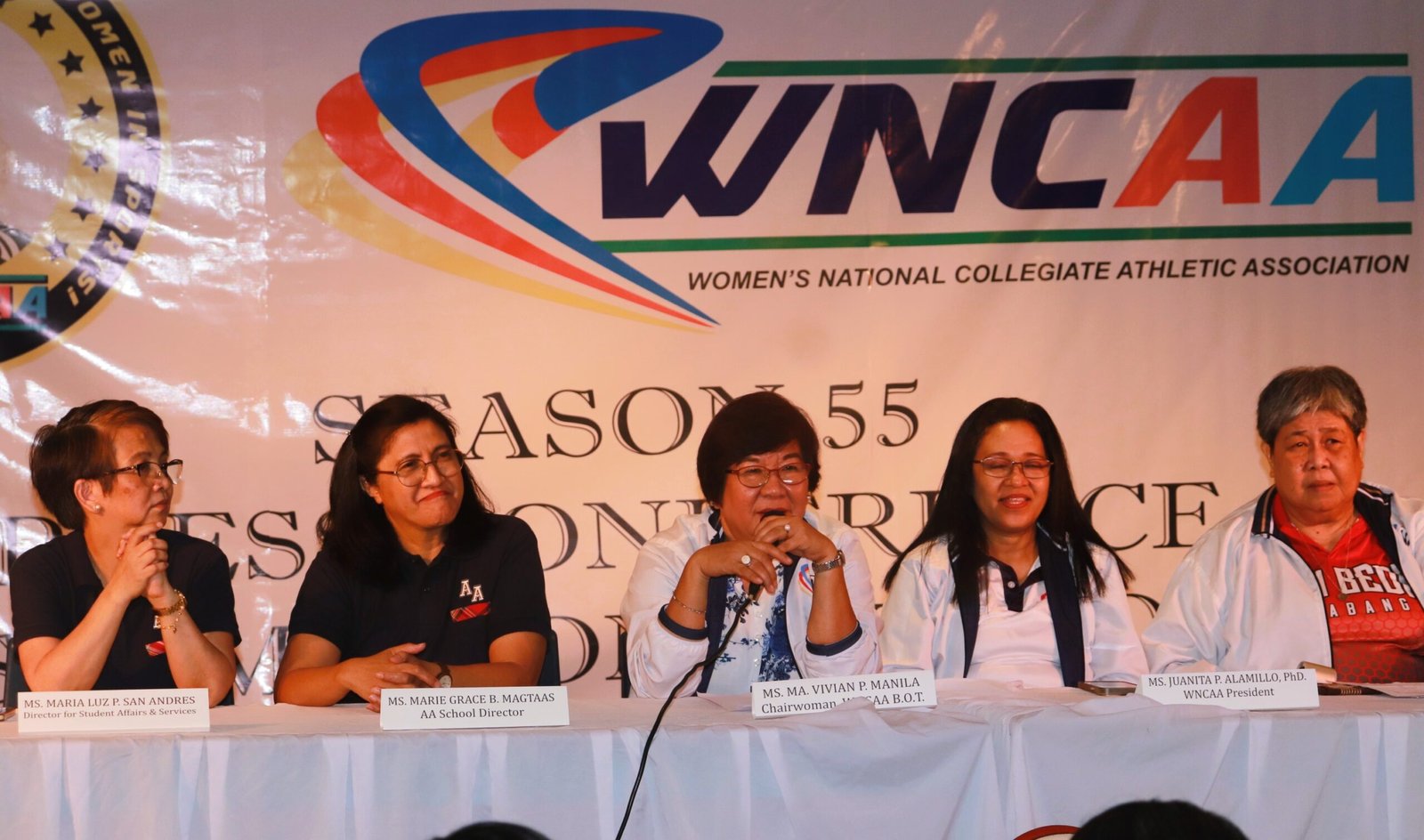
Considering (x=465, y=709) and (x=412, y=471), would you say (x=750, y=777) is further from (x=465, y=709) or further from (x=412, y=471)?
(x=412, y=471)

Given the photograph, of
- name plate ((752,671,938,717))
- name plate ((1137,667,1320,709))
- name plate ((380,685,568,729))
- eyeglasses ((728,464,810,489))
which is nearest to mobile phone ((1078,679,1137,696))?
name plate ((1137,667,1320,709))

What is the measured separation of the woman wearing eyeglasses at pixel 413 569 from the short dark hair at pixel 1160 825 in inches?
70.2

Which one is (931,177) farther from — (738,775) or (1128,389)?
(738,775)

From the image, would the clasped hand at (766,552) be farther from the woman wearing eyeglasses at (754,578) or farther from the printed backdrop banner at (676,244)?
the printed backdrop banner at (676,244)

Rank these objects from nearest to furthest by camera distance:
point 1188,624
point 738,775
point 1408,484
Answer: point 738,775 → point 1188,624 → point 1408,484

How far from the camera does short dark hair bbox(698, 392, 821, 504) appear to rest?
8.79 ft

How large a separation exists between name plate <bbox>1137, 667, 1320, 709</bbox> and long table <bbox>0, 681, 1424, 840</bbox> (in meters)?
0.07

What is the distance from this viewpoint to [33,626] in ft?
8.59

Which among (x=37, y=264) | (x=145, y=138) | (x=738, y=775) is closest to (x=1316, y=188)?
(x=738, y=775)

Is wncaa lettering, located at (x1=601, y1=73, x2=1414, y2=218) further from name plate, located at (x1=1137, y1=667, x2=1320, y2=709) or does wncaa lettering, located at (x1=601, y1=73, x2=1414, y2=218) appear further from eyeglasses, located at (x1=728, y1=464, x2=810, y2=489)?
name plate, located at (x1=1137, y1=667, x2=1320, y2=709)

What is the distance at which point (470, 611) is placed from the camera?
9.09 ft

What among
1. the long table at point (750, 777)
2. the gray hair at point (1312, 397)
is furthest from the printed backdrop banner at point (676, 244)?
the long table at point (750, 777)

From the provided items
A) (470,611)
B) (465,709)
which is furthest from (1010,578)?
(465,709)

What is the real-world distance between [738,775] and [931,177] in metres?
2.15
